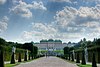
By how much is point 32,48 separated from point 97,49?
81989 millimetres

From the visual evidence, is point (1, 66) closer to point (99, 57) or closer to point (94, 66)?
point (94, 66)

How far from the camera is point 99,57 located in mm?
44719

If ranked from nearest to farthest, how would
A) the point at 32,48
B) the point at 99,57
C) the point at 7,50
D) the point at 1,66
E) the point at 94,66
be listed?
1. the point at 1,66
2. the point at 94,66
3. the point at 99,57
4. the point at 7,50
5. the point at 32,48

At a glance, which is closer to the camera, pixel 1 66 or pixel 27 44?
pixel 1 66

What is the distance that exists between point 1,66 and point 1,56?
100 centimetres

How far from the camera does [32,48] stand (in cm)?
12625

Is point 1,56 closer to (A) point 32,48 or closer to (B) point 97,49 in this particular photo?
(B) point 97,49

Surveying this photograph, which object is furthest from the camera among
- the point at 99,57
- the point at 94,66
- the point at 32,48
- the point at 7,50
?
the point at 32,48

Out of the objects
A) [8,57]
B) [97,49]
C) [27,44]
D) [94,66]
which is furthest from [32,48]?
[94,66]

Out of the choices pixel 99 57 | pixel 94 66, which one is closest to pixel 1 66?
pixel 94 66

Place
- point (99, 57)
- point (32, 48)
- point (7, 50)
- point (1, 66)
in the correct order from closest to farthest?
point (1, 66), point (99, 57), point (7, 50), point (32, 48)

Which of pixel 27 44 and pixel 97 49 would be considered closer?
pixel 97 49

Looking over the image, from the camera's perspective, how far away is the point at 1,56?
85.9ft

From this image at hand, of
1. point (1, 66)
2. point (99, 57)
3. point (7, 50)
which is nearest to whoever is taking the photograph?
point (1, 66)
